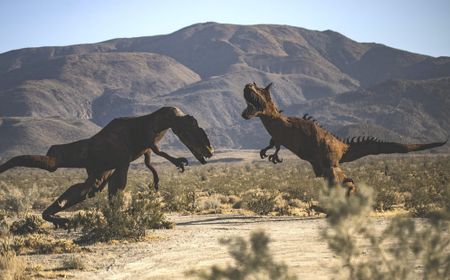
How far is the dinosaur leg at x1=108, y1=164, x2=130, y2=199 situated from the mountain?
75.5 m

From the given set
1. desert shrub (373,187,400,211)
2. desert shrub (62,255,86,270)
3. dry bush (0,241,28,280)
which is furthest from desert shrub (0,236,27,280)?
desert shrub (373,187,400,211)

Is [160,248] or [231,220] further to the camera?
[231,220]

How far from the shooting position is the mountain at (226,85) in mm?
98938

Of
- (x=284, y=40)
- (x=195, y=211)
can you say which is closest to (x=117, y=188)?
(x=195, y=211)

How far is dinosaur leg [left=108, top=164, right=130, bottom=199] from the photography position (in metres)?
11.1

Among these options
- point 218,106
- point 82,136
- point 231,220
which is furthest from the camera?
point 218,106

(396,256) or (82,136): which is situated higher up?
(396,256)

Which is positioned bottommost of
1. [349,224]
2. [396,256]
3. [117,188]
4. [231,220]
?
[231,220]

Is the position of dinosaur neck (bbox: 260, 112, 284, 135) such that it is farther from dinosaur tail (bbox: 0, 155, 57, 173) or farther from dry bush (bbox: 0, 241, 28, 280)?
dry bush (bbox: 0, 241, 28, 280)

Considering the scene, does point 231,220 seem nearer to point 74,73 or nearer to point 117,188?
point 117,188

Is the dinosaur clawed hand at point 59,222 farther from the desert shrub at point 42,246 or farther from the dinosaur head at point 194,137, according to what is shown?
the dinosaur head at point 194,137

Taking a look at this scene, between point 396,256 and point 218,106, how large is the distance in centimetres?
12366

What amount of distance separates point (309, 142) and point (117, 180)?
3703 millimetres

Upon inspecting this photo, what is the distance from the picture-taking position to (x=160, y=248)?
390 inches
